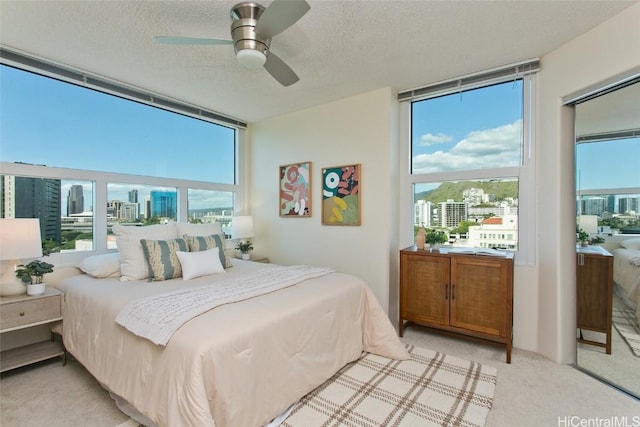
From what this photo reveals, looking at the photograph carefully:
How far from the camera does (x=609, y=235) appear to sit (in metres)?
2.31

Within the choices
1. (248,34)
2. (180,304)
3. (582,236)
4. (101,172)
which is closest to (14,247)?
(101,172)

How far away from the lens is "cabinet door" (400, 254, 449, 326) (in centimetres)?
284

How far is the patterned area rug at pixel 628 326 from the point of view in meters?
2.11

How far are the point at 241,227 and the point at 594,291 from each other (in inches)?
146

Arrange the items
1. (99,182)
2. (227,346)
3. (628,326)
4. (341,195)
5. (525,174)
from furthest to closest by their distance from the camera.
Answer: (341,195) < (99,182) < (525,174) < (628,326) < (227,346)

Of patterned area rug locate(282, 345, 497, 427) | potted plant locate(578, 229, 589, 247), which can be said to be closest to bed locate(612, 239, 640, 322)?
potted plant locate(578, 229, 589, 247)

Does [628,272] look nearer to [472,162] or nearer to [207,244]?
[472,162]

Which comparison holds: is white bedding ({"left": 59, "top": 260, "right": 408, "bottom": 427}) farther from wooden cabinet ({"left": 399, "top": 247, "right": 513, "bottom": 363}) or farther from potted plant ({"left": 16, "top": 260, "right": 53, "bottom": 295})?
wooden cabinet ({"left": 399, "top": 247, "right": 513, "bottom": 363})

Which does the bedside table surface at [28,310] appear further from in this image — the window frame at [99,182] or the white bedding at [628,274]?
the white bedding at [628,274]

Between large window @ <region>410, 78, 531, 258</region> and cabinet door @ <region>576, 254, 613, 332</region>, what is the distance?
0.54 metres

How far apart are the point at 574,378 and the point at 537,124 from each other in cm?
213

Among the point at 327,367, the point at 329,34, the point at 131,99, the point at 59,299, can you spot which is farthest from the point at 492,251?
the point at 131,99

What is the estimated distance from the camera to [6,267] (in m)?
2.37

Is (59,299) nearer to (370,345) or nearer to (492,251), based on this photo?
(370,345)
